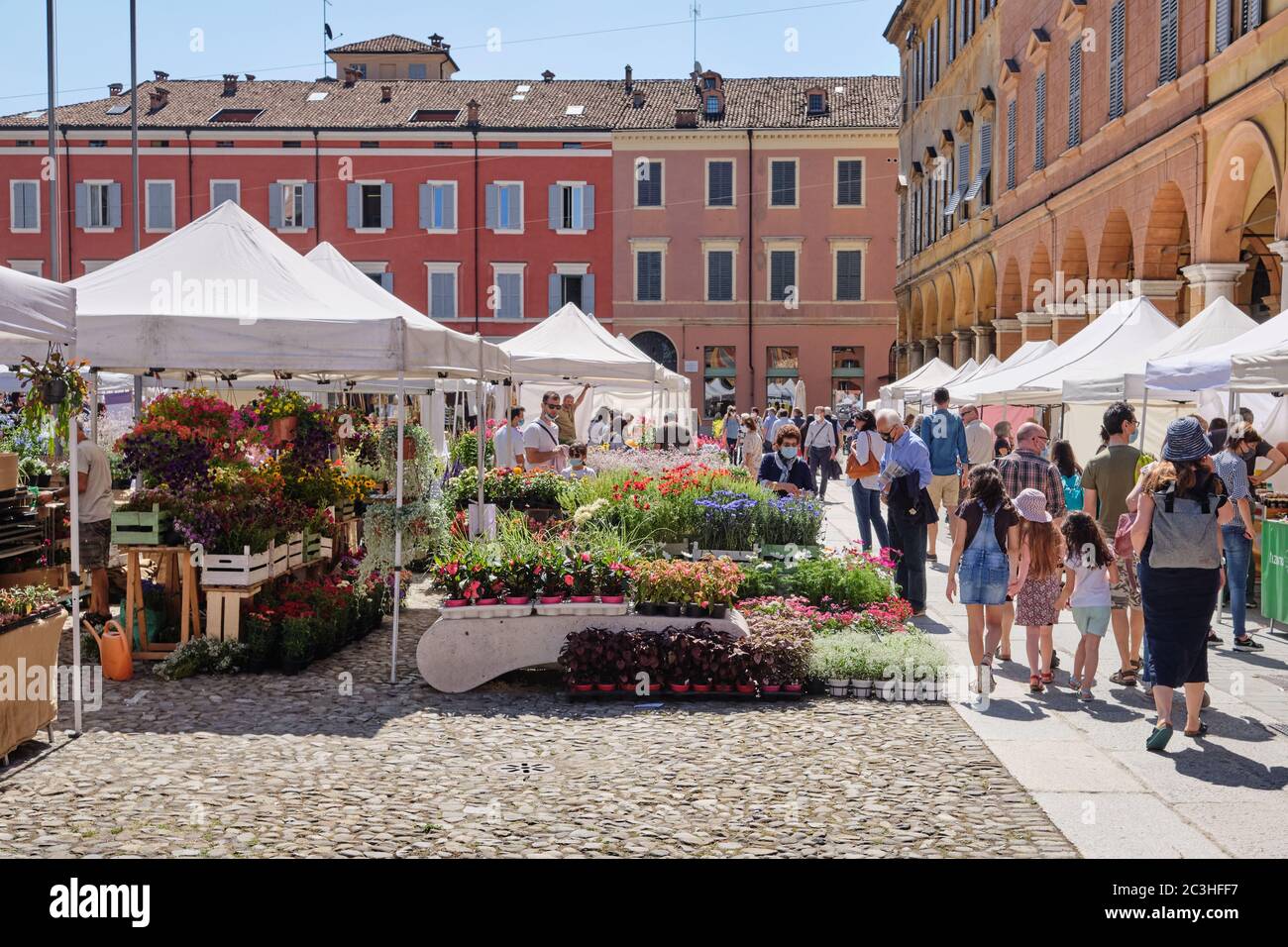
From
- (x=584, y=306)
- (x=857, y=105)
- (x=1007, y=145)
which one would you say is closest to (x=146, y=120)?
(x=584, y=306)

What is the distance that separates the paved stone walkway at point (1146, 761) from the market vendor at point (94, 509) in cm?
691

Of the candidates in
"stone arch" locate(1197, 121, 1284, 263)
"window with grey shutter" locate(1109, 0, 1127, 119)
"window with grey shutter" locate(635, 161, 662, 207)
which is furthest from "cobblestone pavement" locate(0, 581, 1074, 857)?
"window with grey shutter" locate(635, 161, 662, 207)

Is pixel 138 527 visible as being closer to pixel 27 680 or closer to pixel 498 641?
pixel 27 680

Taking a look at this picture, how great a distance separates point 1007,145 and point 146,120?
120ft

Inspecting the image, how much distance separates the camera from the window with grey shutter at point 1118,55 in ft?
74.1

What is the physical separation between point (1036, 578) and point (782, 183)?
45.7 m

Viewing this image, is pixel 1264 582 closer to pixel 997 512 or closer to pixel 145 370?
pixel 997 512

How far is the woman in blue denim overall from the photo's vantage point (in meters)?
8.90

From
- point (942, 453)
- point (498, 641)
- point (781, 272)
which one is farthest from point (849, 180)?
point (498, 641)

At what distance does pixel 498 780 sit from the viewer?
6664 millimetres

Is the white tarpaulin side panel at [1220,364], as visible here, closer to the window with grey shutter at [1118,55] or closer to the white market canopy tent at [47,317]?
the white market canopy tent at [47,317]

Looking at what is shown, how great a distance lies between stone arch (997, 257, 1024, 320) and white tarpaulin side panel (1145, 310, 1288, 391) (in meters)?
19.5

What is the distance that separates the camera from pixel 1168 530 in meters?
7.30

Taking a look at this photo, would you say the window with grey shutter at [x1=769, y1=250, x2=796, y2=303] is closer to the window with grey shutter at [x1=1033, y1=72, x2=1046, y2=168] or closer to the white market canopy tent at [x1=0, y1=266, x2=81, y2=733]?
the window with grey shutter at [x1=1033, y1=72, x2=1046, y2=168]
